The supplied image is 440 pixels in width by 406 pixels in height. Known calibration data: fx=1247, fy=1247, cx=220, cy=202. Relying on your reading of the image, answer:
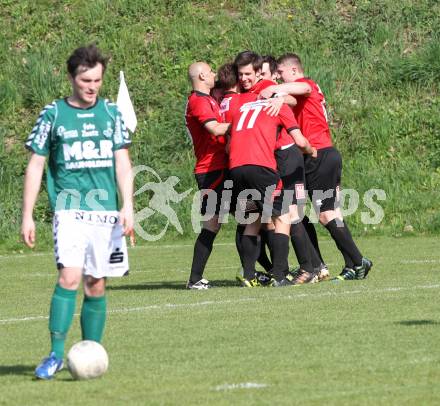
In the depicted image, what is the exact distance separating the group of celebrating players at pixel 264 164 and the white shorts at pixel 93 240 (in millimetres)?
4540

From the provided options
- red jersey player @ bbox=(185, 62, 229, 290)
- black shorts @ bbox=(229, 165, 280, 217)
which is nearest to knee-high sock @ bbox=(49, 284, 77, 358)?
black shorts @ bbox=(229, 165, 280, 217)

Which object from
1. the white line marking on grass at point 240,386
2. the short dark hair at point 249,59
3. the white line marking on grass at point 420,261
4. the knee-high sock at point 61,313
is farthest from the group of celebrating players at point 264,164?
the white line marking on grass at point 240,386

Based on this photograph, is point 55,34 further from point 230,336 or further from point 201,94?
point 230,336

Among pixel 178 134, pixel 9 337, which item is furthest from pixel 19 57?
pixel 9 337

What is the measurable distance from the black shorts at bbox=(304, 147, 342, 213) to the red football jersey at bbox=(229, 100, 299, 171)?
76cm

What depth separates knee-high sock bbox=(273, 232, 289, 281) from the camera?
39.1 ft

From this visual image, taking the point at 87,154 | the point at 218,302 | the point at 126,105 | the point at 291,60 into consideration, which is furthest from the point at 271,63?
the point at 126,105

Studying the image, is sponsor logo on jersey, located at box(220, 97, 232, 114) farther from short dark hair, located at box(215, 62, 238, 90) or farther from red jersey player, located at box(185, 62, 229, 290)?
short dark hair, located at box(215, 62, 238, 90)

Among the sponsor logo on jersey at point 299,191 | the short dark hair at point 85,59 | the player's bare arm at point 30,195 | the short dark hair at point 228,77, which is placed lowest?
the sponsor logo on jersey at point 299,191

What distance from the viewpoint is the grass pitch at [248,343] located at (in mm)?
6250

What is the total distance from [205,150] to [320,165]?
118 centimetres

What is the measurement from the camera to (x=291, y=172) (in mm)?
12156

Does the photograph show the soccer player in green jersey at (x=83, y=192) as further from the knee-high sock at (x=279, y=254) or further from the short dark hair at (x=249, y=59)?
the knee-high sock at (x=279, y=254)

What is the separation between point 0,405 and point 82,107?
195 centimetres
